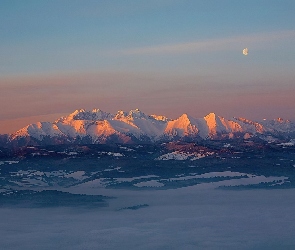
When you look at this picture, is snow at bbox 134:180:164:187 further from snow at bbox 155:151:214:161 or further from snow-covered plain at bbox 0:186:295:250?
snow at bbox 155:151:214:161

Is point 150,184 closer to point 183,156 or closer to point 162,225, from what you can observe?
point 162,225

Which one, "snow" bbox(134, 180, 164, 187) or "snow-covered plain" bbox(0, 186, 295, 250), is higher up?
"snow-covered plain" bbox(0, 186, 295, 250)

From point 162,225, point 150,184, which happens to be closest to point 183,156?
point 150,184

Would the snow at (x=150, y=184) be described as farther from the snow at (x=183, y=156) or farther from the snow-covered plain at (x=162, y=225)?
the snow at (x=183, y=156)

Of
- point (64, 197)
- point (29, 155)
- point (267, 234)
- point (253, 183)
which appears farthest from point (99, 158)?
point (267, 234)

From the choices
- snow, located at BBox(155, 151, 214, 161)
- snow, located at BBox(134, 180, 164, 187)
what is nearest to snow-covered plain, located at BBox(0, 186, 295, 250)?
snow, located at BBox(134, 180, 164, 187)

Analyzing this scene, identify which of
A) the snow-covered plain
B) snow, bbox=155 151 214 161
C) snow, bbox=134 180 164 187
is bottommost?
snow, bbox=155 151 214 161

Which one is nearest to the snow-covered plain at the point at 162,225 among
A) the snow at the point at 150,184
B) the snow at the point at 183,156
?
the snow at the point at 150,184

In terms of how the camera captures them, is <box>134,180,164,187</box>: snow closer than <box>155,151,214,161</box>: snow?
Yes

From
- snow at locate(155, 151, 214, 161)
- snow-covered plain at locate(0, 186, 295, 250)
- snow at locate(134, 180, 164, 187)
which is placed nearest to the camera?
snow-covered plain at locate(0, 186, 295, 250)
